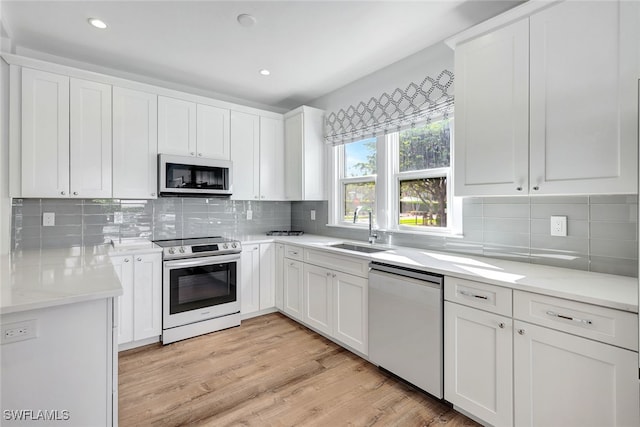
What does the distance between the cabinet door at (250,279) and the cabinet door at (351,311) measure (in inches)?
42.2

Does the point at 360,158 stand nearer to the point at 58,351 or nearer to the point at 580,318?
the point at 580,318

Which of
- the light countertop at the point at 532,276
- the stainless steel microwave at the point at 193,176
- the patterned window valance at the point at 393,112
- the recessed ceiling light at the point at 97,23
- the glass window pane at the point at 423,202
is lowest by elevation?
the light countertop at the point at 532,276

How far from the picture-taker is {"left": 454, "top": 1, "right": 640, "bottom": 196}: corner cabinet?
57.1 inches

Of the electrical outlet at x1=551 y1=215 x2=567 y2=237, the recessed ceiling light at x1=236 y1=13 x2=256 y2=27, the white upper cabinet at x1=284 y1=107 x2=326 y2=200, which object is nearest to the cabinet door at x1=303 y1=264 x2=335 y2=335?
the white upper cabinet at x1=284 y1=107 x2=326 y2=200

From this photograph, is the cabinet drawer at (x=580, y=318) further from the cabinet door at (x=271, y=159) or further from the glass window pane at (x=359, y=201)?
the cabinet door at (x=271, y=159)

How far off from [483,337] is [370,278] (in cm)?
85

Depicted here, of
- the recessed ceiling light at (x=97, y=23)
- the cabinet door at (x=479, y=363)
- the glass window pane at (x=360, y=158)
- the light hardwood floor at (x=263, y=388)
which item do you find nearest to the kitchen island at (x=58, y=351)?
the light hardwood floor at (x=263, y=388)

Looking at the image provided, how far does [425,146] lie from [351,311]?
63.2 inches

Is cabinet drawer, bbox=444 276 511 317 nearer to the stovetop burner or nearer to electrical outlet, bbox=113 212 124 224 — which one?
the stovetop burner

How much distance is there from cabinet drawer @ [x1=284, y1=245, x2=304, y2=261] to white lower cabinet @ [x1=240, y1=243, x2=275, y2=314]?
22 centimetres

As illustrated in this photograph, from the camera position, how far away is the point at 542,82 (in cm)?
169

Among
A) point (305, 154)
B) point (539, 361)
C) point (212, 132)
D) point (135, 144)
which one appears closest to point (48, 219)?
point (135, 144)

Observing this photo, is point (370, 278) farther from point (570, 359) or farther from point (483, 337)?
point (570, 359)

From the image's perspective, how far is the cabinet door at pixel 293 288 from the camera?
318 centimetres
